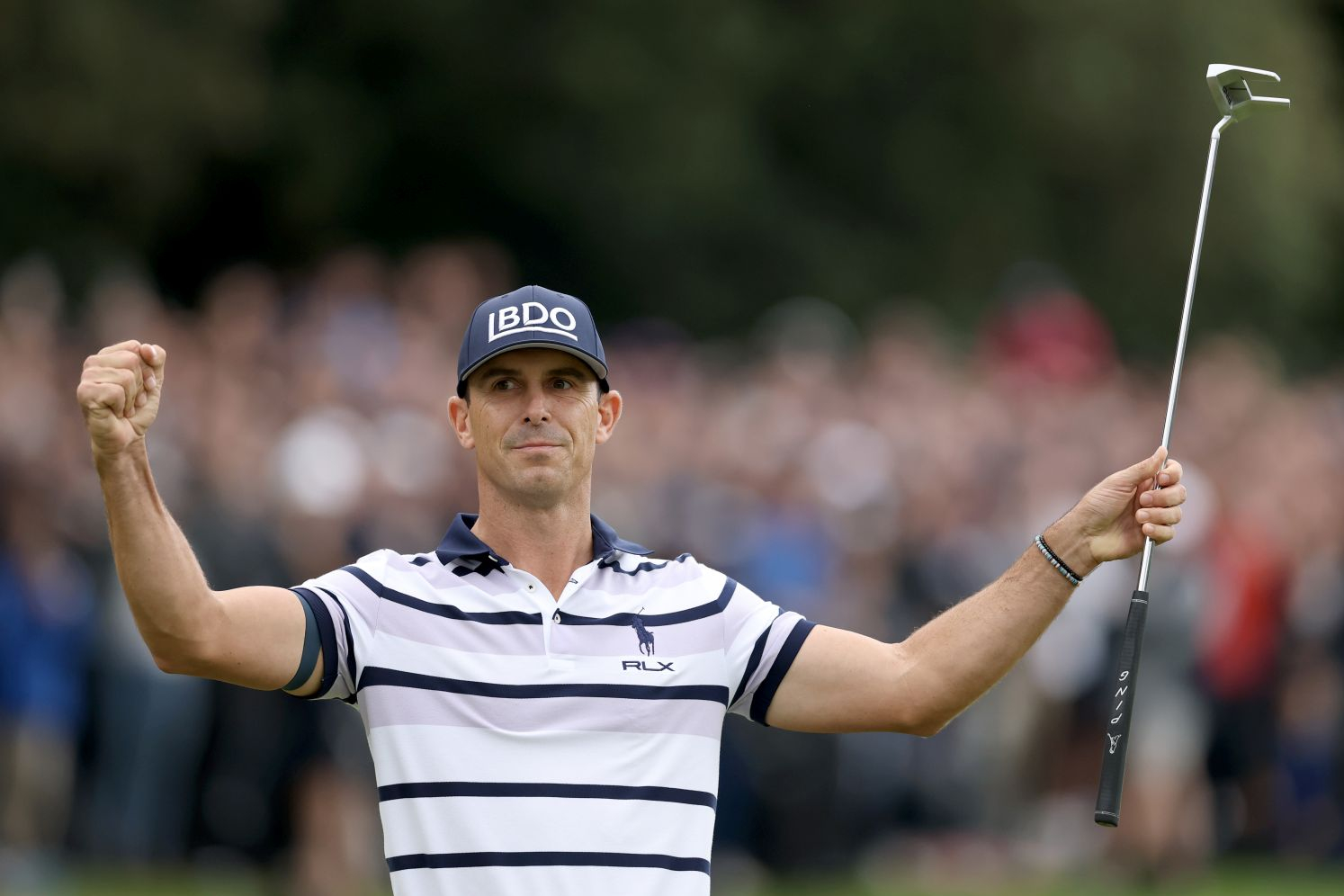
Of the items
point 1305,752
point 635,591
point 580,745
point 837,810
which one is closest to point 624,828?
point 580,745

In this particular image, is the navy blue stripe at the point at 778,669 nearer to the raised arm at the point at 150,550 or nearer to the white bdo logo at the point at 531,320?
the white bdo logo at the point at 531,320

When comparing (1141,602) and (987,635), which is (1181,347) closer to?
(1141,602)

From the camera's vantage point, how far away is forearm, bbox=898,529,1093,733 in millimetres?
5461

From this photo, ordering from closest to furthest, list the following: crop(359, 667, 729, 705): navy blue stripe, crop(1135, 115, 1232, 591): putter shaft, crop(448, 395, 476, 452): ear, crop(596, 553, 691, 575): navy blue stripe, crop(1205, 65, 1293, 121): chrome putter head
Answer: crop(359, 667, 729, 705): navy blue stripe
crop(1135, 115, 1232, 591): putter shaft
crop(596, 553, 691, 575): navy blue stripe
crop(448, 395, 476, 452): ear
crop(1205, 65, 1293, 121): chrome putter head

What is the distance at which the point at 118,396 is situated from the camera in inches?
194

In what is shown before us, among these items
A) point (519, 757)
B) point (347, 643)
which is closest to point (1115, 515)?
point (519, 757)

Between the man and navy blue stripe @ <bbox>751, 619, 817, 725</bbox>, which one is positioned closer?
the man

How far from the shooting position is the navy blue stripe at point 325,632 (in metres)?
5.35

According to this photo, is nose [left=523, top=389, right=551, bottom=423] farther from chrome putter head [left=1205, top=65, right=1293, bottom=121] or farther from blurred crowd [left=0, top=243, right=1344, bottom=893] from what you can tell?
blurred crowd [left=0, top=243, right=1344, bottom=893]

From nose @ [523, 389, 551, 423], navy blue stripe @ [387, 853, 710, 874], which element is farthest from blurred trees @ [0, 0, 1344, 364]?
navy blue stripe @ [387, 853, 710, 874]

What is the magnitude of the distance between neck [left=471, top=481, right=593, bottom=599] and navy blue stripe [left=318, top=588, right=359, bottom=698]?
1.40ft

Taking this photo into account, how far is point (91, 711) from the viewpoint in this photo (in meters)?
13.4

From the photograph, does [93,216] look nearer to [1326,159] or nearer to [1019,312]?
[1019,312]

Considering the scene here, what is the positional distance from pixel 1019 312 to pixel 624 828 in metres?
15.7
